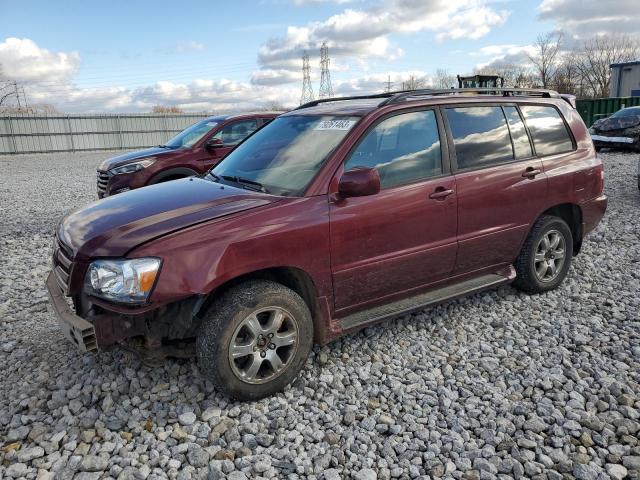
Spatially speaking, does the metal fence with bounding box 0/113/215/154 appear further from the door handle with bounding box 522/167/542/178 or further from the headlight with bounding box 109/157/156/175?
the door handle with bounding box 522/167/542/178

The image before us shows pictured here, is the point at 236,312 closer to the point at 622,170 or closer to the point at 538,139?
the point at 538,139

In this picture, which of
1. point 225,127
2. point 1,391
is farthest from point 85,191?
point 1,391

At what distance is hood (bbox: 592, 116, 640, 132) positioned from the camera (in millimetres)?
15875

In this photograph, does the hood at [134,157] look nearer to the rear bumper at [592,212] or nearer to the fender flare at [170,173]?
the fender flare at [170,173]

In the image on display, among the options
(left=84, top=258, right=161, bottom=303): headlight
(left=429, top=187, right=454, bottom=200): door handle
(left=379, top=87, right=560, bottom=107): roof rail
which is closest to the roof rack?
(left=379, top=87, right=560, bottom=107): roof rail

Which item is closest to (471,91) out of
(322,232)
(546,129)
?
(546,129)

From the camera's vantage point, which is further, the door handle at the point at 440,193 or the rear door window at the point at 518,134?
the rear door window at the point at 518,134

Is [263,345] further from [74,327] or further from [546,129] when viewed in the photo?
[546,129]

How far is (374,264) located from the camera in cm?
360

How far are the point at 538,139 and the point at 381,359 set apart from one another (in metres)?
2.51

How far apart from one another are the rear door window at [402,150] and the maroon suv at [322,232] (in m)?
→ 0.01

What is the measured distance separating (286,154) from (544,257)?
2614 mm

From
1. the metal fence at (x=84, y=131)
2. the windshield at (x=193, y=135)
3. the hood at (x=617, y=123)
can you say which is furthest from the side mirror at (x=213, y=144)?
the metal fence at (x=84, y=131)

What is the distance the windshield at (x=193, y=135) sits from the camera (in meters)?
8.77
